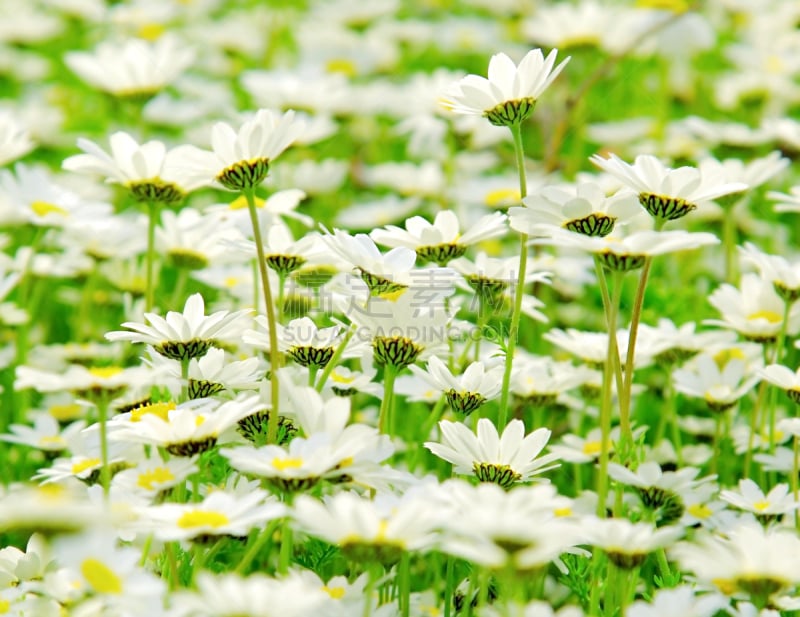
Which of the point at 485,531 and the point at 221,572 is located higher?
the point at 485,531

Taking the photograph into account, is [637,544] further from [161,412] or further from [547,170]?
[547,170]

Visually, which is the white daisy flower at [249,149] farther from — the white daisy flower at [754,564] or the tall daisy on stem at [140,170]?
the white daisy flower at [754,564]

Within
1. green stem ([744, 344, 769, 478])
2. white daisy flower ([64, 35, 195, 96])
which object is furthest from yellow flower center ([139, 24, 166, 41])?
green stem ([744, 344, 769, 478])

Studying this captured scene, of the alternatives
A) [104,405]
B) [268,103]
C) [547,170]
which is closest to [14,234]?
[268,103]

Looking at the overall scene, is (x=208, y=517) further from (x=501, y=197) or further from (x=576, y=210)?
(x=501, y=197)

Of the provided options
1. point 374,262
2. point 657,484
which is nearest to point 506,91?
point 374,262

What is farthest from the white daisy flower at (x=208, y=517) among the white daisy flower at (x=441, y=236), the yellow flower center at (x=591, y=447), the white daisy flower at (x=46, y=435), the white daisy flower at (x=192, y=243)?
the white daisy flower at (x=192, y=243)

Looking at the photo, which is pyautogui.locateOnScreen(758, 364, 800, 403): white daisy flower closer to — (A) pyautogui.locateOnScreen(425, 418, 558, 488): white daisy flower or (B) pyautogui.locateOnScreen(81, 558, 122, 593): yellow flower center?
(A) pyautogui.locateOnScreen(425, 418, 558, 488): white daisy flower
